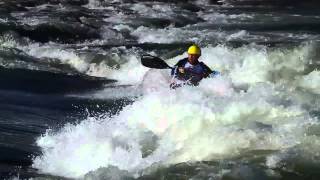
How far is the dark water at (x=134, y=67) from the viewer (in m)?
8.36

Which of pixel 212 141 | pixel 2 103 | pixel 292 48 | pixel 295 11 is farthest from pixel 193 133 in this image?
pixel 295 11

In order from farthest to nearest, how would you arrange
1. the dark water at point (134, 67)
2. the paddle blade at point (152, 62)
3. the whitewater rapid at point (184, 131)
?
the paddle blade at point (152, 62) < the whitewater rapid at point (184, 131) < the dark water at point (134, 67)

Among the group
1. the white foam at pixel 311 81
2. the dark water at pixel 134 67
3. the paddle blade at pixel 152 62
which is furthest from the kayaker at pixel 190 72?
the white foam at pixel 311 81

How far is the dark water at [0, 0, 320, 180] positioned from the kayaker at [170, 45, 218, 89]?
793 mm

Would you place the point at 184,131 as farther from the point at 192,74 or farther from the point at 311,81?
the point at 311,81

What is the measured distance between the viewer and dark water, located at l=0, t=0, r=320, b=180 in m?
8.36

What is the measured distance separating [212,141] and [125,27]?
58.2ft

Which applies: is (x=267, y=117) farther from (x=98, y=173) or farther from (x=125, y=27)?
(x=125, y=27)

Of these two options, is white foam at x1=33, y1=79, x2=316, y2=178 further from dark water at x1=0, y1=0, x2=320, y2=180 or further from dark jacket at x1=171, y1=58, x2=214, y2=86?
dark jacket at x1=171, y1=58, x2=214, y2=86

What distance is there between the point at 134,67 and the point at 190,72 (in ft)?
21.7

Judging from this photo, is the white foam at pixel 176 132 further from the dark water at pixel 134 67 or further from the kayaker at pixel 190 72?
the kayaker at pixel 190 72

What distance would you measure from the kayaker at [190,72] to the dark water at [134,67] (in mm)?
793

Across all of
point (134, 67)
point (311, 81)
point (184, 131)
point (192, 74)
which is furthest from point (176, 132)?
point (134, 67)

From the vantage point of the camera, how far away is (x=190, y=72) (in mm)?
12148
